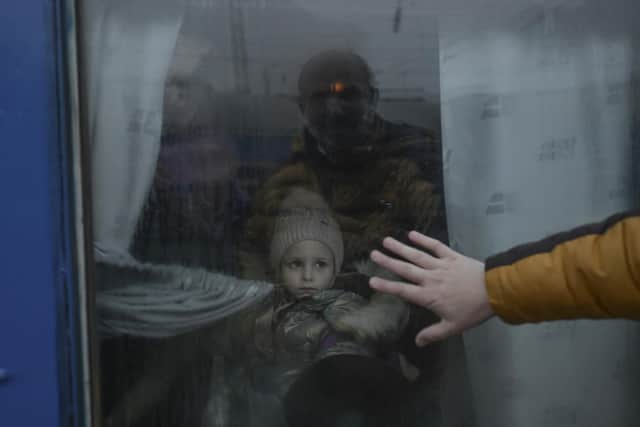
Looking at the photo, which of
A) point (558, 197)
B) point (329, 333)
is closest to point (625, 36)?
point (558, 197)

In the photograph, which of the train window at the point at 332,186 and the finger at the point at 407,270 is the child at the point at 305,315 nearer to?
the train window at the point at 332,186

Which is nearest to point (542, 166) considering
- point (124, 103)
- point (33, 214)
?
point (124, 103)

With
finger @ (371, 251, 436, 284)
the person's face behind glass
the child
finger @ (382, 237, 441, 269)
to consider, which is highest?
the person's face behind glass

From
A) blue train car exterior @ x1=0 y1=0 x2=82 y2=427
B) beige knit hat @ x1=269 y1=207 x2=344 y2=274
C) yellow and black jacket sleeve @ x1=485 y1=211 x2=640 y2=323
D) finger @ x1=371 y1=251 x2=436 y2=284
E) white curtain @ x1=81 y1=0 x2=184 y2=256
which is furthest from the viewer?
beige knit hat @ x1=269 y1=207 x2=344 y2=274

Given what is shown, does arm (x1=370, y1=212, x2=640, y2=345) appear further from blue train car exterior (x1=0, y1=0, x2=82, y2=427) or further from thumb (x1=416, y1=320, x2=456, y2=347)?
blue train car exterior (x1=0, y1=0, x2=82, y2=427)

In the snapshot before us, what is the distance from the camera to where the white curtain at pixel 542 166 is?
1.40 meters

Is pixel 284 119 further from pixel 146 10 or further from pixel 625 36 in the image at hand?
pixel 625 36

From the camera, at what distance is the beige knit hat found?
1358mm

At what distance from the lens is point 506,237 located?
1442 millimetres

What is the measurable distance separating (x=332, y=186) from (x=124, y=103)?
52 cm

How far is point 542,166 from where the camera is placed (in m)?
1.44

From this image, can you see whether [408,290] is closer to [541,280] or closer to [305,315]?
[541,280]

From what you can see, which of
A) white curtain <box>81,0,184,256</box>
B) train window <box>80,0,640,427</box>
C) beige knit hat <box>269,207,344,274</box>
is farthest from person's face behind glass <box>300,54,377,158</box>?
white curtain <box>81,0,184,256</box>

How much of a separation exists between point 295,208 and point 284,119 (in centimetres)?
22
